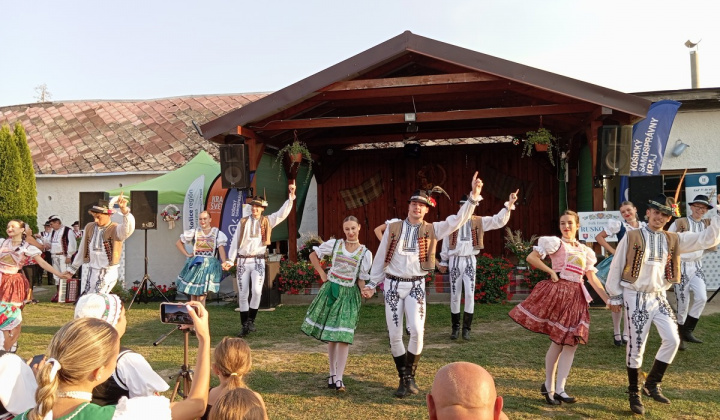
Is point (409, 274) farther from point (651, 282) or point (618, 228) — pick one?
point (618, 228)

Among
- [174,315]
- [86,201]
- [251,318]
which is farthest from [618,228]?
[86,201]

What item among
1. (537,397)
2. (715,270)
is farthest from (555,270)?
(715,270)

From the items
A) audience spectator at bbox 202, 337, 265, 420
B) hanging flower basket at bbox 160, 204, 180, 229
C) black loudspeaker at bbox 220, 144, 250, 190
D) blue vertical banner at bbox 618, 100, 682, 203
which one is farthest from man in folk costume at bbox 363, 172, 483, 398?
hanging flower basket at bbox 160, 204, 180, 229

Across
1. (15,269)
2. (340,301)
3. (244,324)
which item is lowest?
(244,324)

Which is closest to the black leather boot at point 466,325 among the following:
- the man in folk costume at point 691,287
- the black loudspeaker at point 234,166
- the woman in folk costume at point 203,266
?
the man in folk costume at point 691,287

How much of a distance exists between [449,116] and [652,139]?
395 cm

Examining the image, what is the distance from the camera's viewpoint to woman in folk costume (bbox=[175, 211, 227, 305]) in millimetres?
8859

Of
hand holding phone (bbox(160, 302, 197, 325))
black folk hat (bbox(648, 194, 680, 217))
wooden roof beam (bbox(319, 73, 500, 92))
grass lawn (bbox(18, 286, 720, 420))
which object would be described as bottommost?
grass lawn (bbox(18, 286, 720, 420))

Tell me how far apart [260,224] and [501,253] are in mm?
7848

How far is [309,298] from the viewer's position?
10.7m

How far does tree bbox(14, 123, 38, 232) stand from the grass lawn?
772 cm

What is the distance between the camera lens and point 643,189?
24.6 ft

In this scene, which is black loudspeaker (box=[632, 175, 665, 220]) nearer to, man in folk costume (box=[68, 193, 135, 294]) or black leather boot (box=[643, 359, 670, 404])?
→ black leather boot (box=[643, 359, 670, 404])

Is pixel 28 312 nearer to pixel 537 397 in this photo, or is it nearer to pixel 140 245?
pixel 140 245
